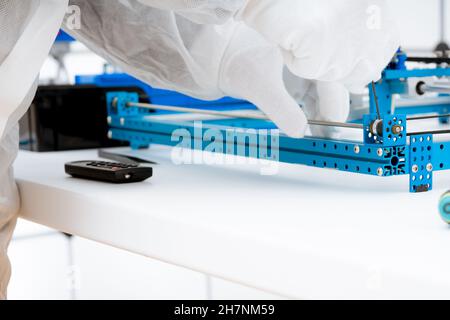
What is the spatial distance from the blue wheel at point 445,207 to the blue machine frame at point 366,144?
0.62ft

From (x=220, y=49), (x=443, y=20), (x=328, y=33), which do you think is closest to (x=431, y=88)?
(x=220, y=49)

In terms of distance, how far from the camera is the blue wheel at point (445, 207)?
2.10 feet

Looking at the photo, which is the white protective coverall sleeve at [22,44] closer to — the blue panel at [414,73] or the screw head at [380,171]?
the screw head at [380,171]

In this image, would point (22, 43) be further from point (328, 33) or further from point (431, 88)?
point (431, 88)

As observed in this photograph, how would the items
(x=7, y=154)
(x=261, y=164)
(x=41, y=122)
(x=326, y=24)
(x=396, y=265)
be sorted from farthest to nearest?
(x=41, y=122) < (x=261, y=164) < (x=7, y=154) < (x=326, y=24) < (x=396, y=265)

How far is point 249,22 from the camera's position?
773mm

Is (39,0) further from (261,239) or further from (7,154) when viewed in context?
(261,239)

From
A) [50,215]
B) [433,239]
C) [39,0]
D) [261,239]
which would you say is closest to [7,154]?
[50,215]

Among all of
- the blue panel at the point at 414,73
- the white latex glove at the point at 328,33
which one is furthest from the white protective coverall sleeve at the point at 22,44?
the blue panel at the point at 414,73

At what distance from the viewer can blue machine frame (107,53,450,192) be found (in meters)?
0.84

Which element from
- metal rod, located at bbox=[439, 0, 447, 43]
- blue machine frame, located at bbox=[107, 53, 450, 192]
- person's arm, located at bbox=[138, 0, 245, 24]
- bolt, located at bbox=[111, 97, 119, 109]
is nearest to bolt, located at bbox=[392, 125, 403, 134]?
blue machine frame, located at bbox=[107, 53, 450, 192]

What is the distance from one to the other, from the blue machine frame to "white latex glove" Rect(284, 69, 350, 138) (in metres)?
0.05

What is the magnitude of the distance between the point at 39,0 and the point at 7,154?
20 centimetres

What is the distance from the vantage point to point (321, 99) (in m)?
1.02
